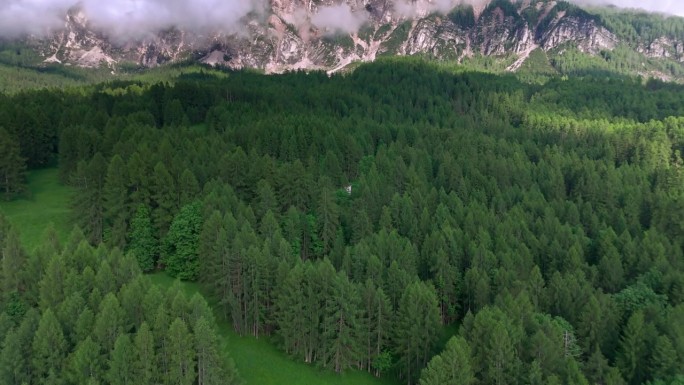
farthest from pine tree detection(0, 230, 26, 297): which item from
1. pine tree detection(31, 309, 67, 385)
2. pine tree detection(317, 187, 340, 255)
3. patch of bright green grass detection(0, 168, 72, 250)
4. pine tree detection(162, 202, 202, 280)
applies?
pine tree detection(317, 187, 340, 255)

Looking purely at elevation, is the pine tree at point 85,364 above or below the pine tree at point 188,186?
below

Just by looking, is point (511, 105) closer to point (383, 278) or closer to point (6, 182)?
point (383, 278)

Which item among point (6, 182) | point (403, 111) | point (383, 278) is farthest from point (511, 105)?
point (6, 182)

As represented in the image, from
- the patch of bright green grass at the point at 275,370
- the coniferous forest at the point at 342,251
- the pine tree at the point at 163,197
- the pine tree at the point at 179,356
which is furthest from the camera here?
the pine tree at the point at 163,197

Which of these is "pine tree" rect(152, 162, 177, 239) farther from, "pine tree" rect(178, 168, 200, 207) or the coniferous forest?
"pine tree" rect(178, 168, 200, 207)

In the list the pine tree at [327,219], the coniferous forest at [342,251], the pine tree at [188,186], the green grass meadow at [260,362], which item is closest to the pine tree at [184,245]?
the coniferous forest at [342,251]

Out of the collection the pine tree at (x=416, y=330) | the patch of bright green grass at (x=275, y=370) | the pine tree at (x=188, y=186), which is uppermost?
the pine tree at (x=188, y=186)

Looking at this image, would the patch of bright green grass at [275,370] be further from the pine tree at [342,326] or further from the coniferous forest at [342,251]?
the pine tree at [342,326]
